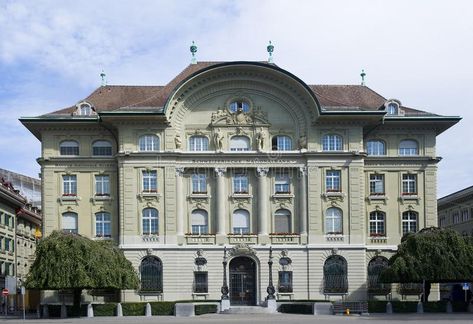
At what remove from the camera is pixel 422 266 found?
57.2m

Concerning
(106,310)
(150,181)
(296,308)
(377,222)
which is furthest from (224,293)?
(377,222)

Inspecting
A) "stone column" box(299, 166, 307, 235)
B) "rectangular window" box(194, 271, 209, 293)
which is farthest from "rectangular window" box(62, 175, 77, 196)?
"stone column" box(299, 166, 307, 235)

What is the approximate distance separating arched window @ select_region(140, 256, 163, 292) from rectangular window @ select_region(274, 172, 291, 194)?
9.89 m

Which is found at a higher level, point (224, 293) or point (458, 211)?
point (458, 211)

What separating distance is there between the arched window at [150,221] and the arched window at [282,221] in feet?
27.7

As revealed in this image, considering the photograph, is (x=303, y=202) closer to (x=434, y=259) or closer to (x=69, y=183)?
(x=434, y=259)

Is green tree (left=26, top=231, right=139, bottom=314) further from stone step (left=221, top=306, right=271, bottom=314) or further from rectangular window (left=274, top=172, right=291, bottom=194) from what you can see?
rectangular window (left=274, top=172, right=291, bottom=194)

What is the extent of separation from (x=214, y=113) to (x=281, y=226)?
30.9ft

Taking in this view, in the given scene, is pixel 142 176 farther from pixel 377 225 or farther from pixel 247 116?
pixel 377 225

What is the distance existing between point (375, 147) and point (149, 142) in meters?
16.6

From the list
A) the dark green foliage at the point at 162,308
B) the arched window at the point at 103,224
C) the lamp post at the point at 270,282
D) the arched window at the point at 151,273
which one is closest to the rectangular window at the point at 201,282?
the arched window at the point at 151,273

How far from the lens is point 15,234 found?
81125 mm

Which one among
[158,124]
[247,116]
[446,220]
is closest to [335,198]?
[247,116]

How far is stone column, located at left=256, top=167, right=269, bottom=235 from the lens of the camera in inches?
2502
